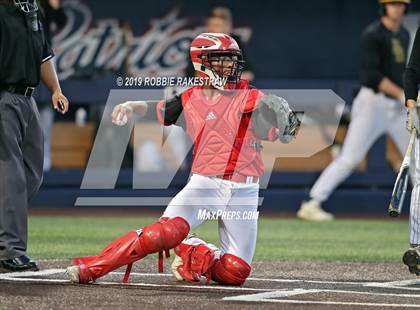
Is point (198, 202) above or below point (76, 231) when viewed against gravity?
above

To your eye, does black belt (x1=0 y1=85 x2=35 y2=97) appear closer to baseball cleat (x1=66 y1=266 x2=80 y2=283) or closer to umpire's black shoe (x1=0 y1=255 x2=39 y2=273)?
umpire's black shoe (x1=0 y1=255 x2=39 y2=273)

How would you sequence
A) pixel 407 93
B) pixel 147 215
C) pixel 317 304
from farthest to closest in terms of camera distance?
pixel 147 215 < pixel 407 93 < pixel 317 304

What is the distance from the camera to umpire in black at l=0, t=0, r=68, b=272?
24.4 ft

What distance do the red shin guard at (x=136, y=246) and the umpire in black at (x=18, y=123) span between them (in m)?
0.94

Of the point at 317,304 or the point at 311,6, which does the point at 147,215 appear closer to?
the point at 311,6

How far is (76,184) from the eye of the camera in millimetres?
13852

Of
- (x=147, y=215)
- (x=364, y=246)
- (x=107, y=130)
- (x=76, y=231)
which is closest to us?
(x=364, y=246)

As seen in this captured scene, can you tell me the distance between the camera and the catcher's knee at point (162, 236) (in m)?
6.50

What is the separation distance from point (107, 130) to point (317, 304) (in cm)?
955

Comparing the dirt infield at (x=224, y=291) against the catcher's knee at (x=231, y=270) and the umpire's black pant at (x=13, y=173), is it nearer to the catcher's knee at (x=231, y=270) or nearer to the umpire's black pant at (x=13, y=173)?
the catcher's knee at (x=231, y=270)

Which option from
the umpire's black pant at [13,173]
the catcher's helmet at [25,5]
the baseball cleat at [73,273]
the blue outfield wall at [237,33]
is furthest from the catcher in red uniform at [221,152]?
the blue outfield wall at [237,33]

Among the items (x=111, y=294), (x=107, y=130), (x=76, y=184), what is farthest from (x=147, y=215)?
(x=111, y=294)

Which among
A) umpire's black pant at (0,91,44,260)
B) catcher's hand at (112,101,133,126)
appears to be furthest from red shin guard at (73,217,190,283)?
umpire's black pant at (0,91,44,260)

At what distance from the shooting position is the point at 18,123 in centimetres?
756
